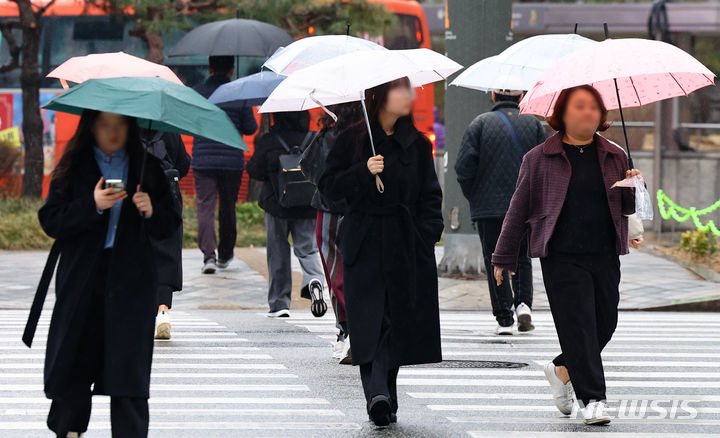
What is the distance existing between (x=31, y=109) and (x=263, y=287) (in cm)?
778

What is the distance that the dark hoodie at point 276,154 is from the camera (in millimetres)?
10656

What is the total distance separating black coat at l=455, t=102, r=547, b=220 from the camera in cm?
1002

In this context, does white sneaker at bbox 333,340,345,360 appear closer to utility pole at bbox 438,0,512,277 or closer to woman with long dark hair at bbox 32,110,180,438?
woman with long dark hair at bbox 32,110,180,438

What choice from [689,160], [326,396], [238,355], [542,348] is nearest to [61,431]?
[326,396]

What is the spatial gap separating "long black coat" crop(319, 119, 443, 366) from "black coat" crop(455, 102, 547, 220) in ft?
10.9

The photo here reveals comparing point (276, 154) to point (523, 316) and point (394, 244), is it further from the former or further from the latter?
point (394, 244)

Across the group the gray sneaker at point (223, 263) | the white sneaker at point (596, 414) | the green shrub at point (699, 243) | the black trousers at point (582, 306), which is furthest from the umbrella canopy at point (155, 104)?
the green shrub at point (699, 243)

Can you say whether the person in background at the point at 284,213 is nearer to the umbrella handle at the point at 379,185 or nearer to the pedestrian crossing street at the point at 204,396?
the pedestrian crossing street at the point at 204,396

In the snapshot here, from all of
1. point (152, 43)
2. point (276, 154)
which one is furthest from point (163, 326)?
point (152, 43)

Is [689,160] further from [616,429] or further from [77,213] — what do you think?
[77,213]

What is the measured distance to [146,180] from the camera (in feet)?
17.8

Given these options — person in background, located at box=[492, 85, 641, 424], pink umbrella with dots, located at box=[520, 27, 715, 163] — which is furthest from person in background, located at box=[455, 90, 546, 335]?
person in background, located at box=[492, 85, 641, 424]

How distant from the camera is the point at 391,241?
6.62 meters

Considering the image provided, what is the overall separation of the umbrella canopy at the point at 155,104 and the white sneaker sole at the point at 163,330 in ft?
14.7
